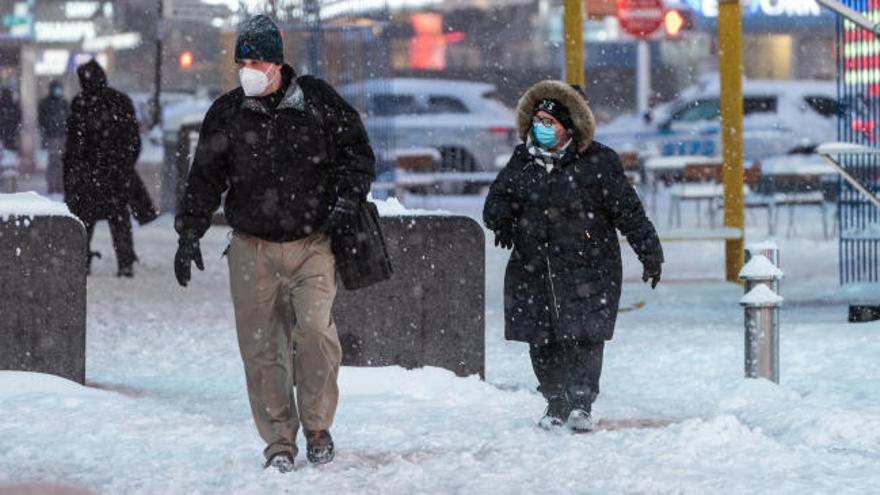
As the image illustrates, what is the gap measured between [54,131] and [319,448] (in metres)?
23.1

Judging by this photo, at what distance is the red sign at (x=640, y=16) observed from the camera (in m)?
22.3

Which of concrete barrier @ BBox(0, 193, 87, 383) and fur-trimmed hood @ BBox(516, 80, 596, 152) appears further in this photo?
concrete barrier @ BBox(0, 193, 87, 383)

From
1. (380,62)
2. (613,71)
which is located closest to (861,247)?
(380,62)

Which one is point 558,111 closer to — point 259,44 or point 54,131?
point 259,44

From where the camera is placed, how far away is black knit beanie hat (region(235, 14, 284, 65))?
739 centimetres

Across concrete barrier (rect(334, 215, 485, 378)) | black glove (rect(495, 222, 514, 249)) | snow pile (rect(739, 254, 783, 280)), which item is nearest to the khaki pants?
black glove (rect(495, 222, 514, 249))

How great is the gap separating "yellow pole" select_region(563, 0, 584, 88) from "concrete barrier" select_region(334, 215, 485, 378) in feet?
16.7

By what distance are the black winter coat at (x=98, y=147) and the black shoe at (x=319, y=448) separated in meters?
9.05

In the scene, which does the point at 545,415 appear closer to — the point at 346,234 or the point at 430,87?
the point at 346,234

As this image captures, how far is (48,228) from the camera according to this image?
9789 millimetres

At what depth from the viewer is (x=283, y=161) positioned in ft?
24.6

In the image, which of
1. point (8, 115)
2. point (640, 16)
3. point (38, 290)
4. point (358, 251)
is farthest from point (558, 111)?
point (8, 115)

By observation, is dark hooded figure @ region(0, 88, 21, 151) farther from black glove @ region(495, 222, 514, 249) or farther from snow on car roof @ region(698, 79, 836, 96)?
black glove @ region(495, 222, 514, 249)

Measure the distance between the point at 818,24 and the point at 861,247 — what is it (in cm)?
3799
